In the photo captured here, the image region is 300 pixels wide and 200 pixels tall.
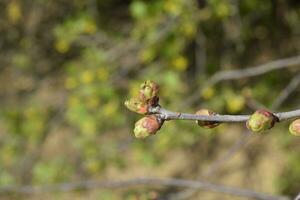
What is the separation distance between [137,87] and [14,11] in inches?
54.7

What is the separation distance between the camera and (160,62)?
11.1 ft

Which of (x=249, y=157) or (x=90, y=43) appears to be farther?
(x=249, y=157)

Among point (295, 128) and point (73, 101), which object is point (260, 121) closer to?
Answer: point (295, 128)

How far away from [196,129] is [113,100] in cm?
48

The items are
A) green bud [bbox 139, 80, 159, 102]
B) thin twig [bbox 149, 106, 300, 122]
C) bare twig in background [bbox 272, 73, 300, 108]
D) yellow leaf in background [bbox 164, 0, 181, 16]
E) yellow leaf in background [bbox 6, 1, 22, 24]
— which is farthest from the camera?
yellow leaf in background [bbox 6, 1, 22, 24]

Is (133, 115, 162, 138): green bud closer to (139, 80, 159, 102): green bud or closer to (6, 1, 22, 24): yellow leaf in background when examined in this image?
(139, 80, 159, 102): green bud

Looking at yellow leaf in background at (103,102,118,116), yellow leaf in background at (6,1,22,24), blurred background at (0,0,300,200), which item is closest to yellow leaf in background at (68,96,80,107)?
blurred background at (0,0,300,200)

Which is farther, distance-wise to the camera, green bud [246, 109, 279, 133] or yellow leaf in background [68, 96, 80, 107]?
yellow leaf in background [68, 96, 80, 107]

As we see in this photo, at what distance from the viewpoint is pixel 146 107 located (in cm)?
86

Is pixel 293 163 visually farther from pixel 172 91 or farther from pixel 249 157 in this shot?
Answer: pixel 172 91

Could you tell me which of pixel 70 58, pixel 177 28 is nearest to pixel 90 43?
pixel 177 28

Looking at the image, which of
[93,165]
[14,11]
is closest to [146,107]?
[93,165]

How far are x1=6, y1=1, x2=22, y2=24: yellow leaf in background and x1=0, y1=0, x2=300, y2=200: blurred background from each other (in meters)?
0.01

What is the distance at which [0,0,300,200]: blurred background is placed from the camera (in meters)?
3.04
